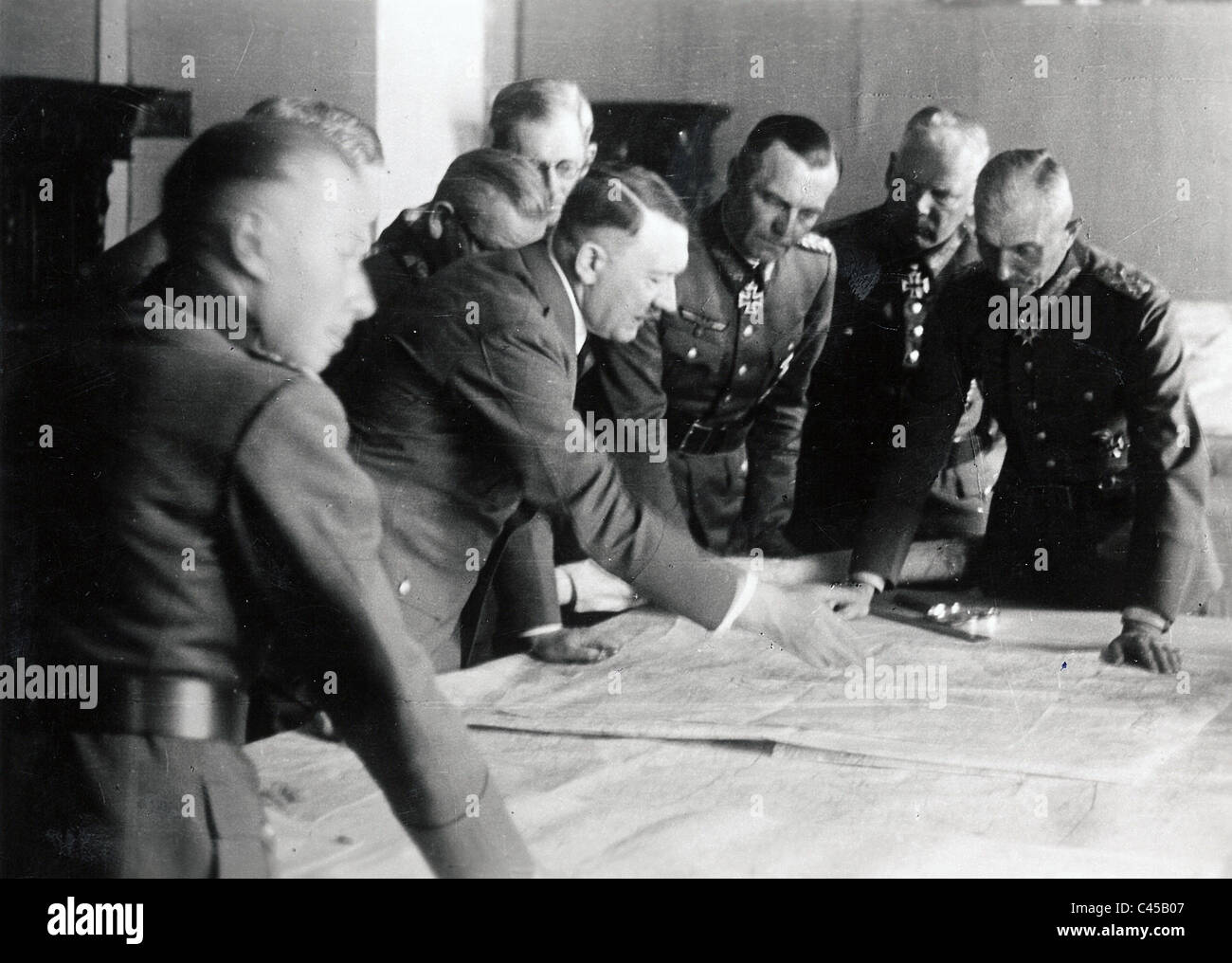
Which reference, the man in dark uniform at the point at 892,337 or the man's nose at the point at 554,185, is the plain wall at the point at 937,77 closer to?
the man in dark uniform at the point at 892,337

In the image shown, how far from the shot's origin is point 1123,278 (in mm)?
2166

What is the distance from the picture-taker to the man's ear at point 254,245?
2006 mm

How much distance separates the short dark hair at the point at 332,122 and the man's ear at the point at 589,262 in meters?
0.35

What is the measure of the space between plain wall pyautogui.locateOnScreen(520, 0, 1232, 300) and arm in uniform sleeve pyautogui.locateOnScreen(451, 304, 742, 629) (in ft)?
1.48

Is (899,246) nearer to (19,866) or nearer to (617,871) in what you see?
(617,871)

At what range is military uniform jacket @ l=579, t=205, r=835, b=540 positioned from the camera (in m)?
2.13

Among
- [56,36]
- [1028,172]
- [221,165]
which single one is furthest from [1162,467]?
[56,36]

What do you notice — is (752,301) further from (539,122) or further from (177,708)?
(177,708)

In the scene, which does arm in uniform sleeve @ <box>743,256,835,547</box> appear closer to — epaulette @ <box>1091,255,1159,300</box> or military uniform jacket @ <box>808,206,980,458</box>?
military uniform jacket @ <box>808,206,980,458</box>

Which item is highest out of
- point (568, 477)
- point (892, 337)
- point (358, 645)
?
point (892, 337)

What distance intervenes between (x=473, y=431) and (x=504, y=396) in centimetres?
7

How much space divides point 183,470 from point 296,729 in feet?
1.47
